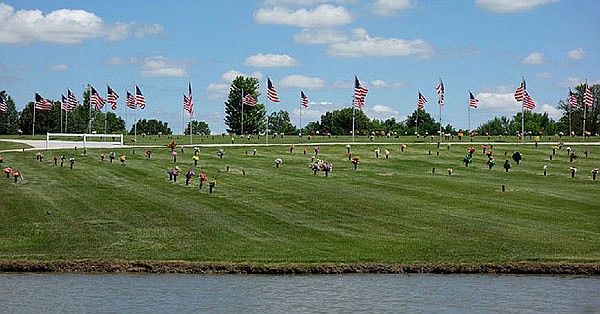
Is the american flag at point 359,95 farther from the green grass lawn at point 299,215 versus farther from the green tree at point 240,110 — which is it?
the green tree at point 240,110

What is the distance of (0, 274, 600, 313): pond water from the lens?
67.7ft

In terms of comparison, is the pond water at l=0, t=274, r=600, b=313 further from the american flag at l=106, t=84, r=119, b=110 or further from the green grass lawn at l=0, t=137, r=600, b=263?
the american flag at l=106, t=84, r=119, b=110

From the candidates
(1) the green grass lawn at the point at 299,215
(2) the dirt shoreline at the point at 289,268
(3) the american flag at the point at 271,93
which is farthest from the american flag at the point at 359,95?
(2) the dirt shoreline at the point at 289,268

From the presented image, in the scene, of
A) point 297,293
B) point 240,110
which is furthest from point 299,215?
point 240,110

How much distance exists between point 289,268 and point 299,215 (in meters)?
11.0

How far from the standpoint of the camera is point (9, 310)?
19922mm

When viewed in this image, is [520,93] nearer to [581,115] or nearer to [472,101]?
[472,101]

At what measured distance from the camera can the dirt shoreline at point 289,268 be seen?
26.9m

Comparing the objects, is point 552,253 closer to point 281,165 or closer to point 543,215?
point 543,215

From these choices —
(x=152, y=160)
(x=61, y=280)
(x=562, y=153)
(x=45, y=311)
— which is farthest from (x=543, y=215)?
(x=562, y=153)

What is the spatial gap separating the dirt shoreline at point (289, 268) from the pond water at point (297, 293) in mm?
757

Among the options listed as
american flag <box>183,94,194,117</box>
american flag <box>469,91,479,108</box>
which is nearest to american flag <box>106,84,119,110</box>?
american flag <box>183,94,194,117</box>

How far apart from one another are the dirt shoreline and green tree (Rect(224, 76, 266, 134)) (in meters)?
141

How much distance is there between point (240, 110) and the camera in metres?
169
